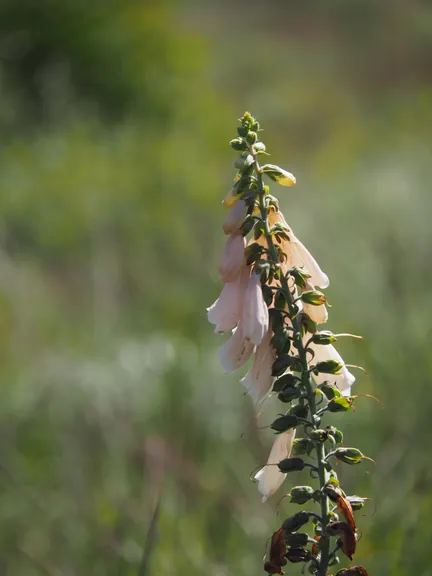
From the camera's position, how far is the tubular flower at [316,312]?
1.23 metres

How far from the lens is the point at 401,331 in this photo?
12.5ft

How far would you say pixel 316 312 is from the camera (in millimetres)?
1244

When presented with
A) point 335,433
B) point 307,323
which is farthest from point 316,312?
point 335,433

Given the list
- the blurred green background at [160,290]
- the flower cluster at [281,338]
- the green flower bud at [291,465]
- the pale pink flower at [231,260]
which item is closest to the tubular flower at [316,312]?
the flower cluster at [281,338]

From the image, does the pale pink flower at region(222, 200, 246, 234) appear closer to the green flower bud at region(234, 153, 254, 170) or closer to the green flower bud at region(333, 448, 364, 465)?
the green flower bud at region(234, 153, 254, 170)

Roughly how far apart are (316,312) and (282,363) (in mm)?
145

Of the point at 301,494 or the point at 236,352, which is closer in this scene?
the point at 301,494

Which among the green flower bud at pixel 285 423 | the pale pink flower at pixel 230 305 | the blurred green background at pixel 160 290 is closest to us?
the green flower bud at pixel 285 423

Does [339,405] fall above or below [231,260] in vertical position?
below

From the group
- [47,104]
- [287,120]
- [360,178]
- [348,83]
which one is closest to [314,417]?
[360,178]

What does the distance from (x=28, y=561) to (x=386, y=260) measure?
9.19ft

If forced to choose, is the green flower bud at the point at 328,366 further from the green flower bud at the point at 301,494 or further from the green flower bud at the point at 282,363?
the green flower bud at the point at 301,494

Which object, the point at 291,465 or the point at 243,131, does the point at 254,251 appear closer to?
the point at 243,131

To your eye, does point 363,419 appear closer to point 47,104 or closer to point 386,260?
point 386,260
